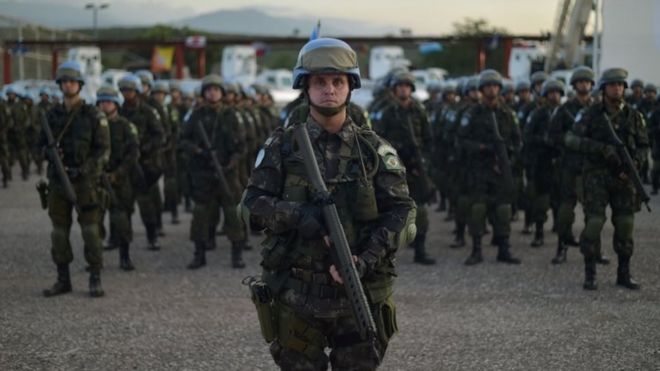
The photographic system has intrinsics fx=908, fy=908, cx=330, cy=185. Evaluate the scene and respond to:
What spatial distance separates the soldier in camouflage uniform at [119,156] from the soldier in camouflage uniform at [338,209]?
525 centimetres

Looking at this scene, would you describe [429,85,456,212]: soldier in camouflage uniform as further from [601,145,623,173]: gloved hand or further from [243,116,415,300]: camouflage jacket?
[243,116,415,300]: camouflage jacket

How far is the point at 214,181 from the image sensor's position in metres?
9.68

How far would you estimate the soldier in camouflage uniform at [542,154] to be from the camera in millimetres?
10770

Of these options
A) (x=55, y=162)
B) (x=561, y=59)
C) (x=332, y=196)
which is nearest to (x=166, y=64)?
(x=561, y=59)

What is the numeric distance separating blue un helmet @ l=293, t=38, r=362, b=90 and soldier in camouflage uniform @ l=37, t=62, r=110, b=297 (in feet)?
14.1

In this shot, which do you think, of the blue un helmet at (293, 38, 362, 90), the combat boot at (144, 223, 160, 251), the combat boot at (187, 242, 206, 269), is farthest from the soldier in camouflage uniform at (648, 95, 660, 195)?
the blue un helmet at (293, 38, 362, 90)

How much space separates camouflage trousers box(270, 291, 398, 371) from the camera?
3.94m

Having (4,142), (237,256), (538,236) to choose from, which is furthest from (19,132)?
(538,236)

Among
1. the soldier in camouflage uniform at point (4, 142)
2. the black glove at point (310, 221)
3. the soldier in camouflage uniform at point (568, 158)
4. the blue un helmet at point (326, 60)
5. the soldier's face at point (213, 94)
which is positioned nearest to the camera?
the black glove at point (310, 221)

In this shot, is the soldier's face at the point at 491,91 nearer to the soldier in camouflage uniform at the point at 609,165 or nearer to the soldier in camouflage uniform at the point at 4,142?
the soldier in camouflage uniform at the point at 609,165

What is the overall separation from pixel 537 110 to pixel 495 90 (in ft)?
4.86

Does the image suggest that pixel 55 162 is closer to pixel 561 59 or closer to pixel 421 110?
pixel 421 110

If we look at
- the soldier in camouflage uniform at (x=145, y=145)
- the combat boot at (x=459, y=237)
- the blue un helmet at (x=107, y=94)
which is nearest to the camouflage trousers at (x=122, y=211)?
the soldier in camouflage uniform at (x=145, y=145)

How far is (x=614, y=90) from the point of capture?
25.9 ft
